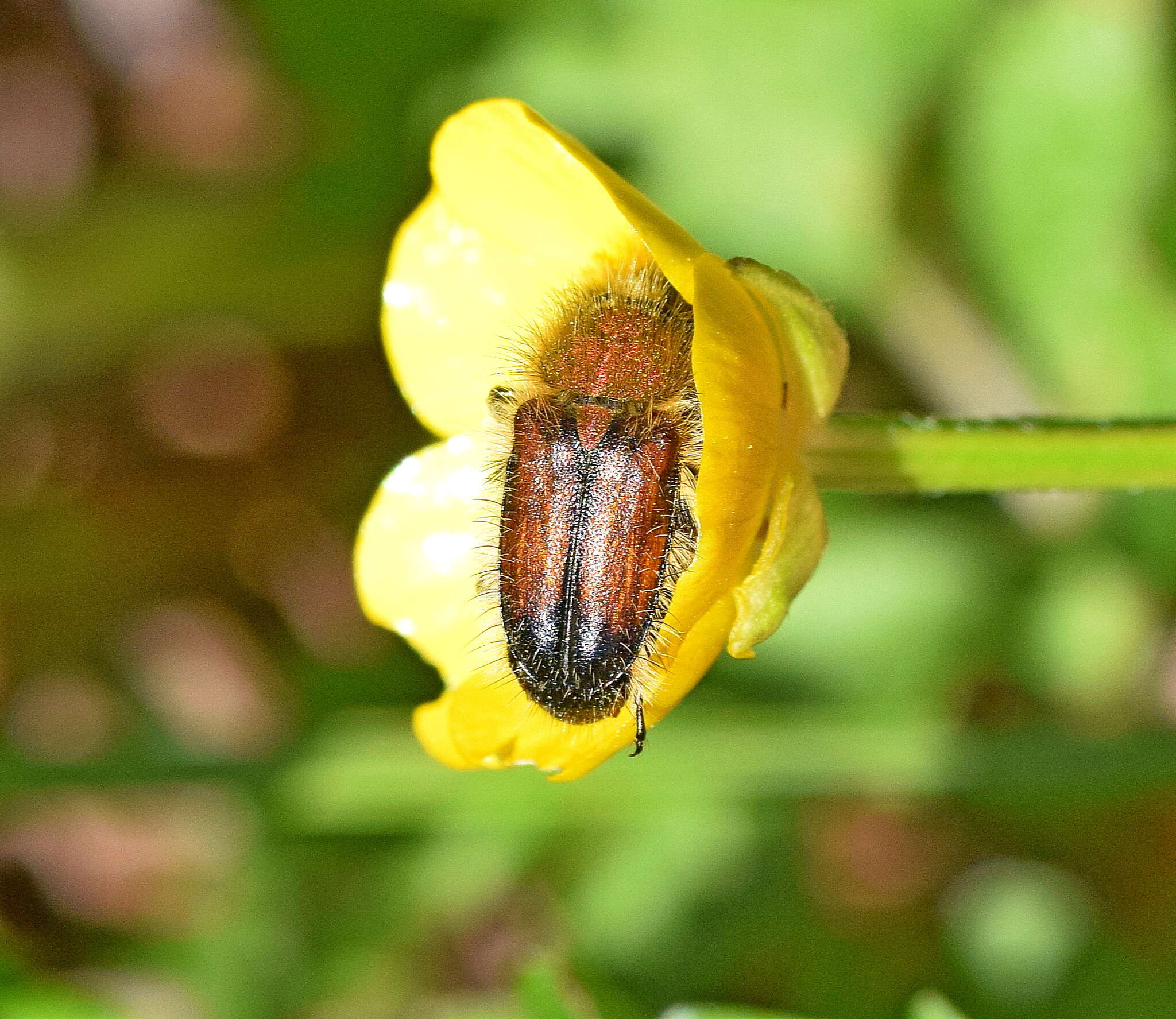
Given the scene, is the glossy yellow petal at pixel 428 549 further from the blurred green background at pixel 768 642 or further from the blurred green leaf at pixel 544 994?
the blurred green background at pixel 768 642

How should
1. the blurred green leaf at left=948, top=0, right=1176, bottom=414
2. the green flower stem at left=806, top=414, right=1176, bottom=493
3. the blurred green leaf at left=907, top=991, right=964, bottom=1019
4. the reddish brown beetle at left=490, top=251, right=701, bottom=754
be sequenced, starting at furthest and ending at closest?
1. the blurred green leaf at left=948, top=0, right=1176, bottom=414
2. the blurred green leaf at left=907, top=991, right=964, bottom=1019
3. the green flower stem at left=806, top=414, right=1176, bottom=493
4. the reddish brown beetle at left=490, top=251, right=701, bottom=754

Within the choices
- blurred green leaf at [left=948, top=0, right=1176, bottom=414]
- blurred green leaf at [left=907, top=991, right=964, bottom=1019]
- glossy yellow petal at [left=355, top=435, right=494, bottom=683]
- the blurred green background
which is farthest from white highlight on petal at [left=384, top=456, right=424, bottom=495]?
blurred green leaf at [left=948, top=0, right=1176, bottom=414]

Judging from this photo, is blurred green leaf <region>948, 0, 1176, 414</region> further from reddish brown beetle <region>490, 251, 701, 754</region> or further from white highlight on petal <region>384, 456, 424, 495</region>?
reddish brown beetle <region>490, 251, 701, 754</region>

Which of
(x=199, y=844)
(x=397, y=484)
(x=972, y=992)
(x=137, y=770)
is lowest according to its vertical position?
(x=199, y=844)

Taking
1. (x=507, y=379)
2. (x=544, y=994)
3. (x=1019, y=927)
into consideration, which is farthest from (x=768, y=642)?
(x=507, y=379)

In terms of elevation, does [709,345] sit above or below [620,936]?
above

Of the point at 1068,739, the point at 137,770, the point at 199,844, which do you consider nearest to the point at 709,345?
the point at 1068,739

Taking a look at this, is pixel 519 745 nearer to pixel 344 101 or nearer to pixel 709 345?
pixel 709 345
